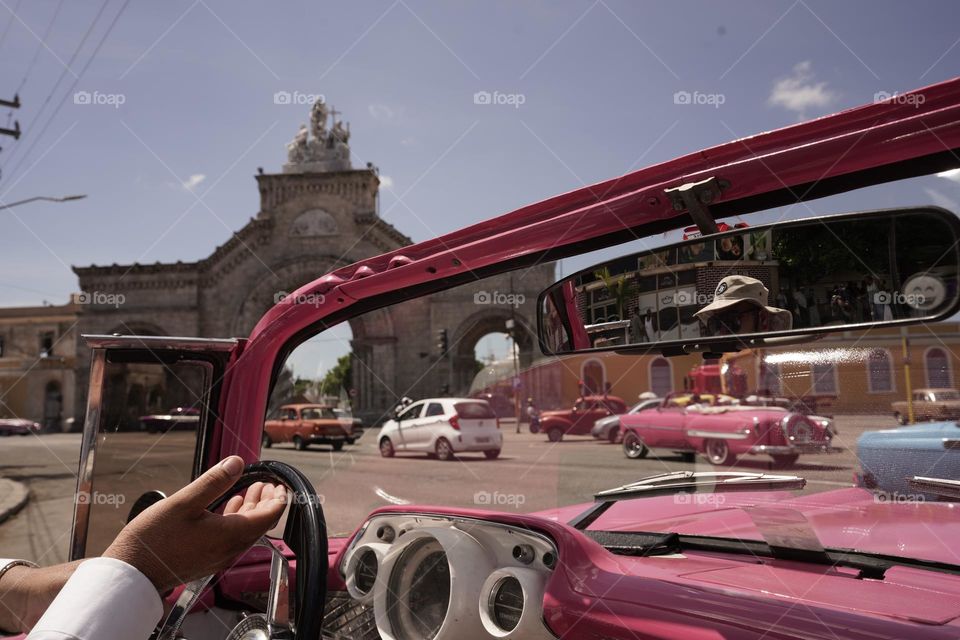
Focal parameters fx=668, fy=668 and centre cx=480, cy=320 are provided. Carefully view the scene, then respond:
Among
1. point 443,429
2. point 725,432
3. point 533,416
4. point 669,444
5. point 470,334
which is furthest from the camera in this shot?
point 470,334

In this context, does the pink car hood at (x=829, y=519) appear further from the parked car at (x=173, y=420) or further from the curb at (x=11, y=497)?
the curb at (x=11, y=497)

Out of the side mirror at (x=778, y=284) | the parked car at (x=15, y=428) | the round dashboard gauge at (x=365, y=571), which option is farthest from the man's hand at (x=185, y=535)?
the parked car at (x=15, y=428)

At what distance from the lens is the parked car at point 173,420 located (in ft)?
9.59

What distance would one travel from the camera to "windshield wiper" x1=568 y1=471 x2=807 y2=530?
204cm

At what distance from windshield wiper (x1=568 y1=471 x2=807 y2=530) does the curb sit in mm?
10130

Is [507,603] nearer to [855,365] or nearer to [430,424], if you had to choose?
[855,365]

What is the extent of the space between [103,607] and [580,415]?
2747 mm

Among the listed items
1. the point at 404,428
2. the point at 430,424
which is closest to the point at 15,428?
the point at 404,428

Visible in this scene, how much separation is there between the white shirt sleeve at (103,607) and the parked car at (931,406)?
1639 mm

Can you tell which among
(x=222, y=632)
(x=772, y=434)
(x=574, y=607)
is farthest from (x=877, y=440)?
(x=222, y=632)

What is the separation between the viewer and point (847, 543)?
1.72m

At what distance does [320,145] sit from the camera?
4509 centimetres

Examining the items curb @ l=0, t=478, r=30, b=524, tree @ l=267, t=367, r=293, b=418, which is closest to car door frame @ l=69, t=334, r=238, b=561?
tree @ l=267, t=367, r=293, b=418

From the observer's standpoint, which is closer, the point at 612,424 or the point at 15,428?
the point at 612,424
